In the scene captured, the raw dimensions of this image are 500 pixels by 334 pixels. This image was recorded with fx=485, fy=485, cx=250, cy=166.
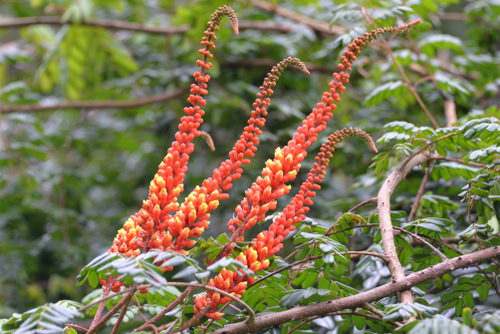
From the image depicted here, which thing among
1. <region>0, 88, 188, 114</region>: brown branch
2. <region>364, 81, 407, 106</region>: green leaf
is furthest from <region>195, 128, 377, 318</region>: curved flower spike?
<region>0, 88, 188, 114</region>: brown branch

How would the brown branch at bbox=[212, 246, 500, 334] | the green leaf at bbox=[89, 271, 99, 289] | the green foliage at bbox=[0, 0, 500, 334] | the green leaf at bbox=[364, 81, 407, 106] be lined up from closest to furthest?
the brown branch at bbox=[212, 246, 500, 334], the green leaf at bbox=[89, 271, 99, 289], the green foliage at bbox=[0, 0, 500, 334], the green leaf at bbox=[364, 81, 407, 106]

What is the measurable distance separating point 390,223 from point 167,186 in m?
0.59

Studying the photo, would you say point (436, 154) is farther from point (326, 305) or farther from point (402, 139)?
point (326, 305)

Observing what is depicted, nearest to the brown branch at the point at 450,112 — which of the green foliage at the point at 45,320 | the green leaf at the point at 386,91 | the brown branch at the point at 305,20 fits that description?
the green leaf at the point at 386,91

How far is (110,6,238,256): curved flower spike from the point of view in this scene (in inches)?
42.3

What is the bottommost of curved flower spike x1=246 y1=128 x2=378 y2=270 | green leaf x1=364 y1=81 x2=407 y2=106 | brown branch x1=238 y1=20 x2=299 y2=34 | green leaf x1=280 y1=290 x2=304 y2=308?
green leaf x1=280 y1=290 x2=304 y2=308

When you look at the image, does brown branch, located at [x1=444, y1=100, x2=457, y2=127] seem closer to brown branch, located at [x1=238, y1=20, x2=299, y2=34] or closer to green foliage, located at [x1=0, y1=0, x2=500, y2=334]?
green foliage, located at [x1=0, y1=0, x2=500, y2=334]

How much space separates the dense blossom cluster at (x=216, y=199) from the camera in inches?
42.3

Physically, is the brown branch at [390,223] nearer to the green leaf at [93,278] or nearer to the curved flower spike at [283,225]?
the curved flower spike at [283,225]

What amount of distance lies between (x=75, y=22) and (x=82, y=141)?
1091 mm

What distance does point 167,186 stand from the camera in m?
1.09

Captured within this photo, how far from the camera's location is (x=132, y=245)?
1137 mm

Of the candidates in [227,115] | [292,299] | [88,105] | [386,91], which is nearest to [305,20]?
[227,115]

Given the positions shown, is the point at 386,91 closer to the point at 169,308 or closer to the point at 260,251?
the point at 260,251
